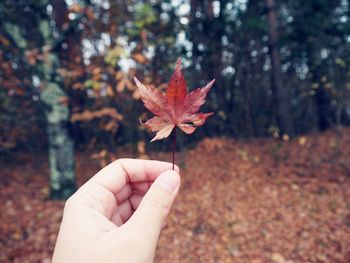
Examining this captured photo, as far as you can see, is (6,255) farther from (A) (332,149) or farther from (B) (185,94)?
(A) (332,149)

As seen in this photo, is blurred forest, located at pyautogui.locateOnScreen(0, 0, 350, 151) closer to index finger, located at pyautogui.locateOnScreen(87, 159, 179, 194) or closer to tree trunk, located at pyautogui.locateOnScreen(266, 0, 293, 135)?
tree trunk, located at pyautogui.locateOnScreen(266, 0, 293, 135)

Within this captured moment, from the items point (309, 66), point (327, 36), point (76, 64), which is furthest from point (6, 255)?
point (309, 66)

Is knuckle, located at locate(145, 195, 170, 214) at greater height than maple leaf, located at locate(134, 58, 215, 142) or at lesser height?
lesser

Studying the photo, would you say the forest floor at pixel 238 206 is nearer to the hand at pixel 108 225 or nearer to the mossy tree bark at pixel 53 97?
the mossy tree bark at pixel 53 97

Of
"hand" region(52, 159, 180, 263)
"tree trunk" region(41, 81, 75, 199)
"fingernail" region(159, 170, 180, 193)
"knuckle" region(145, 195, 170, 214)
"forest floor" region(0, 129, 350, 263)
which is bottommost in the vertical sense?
"forest floor" region(0, 129, 350, 263)

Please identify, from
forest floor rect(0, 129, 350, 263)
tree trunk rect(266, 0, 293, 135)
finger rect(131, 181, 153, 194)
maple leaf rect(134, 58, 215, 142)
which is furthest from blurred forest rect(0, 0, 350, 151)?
maple leaf rect(134, 58, 215, 142)

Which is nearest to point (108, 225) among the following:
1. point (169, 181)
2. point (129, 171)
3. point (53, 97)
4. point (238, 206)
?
point (169, 181)
